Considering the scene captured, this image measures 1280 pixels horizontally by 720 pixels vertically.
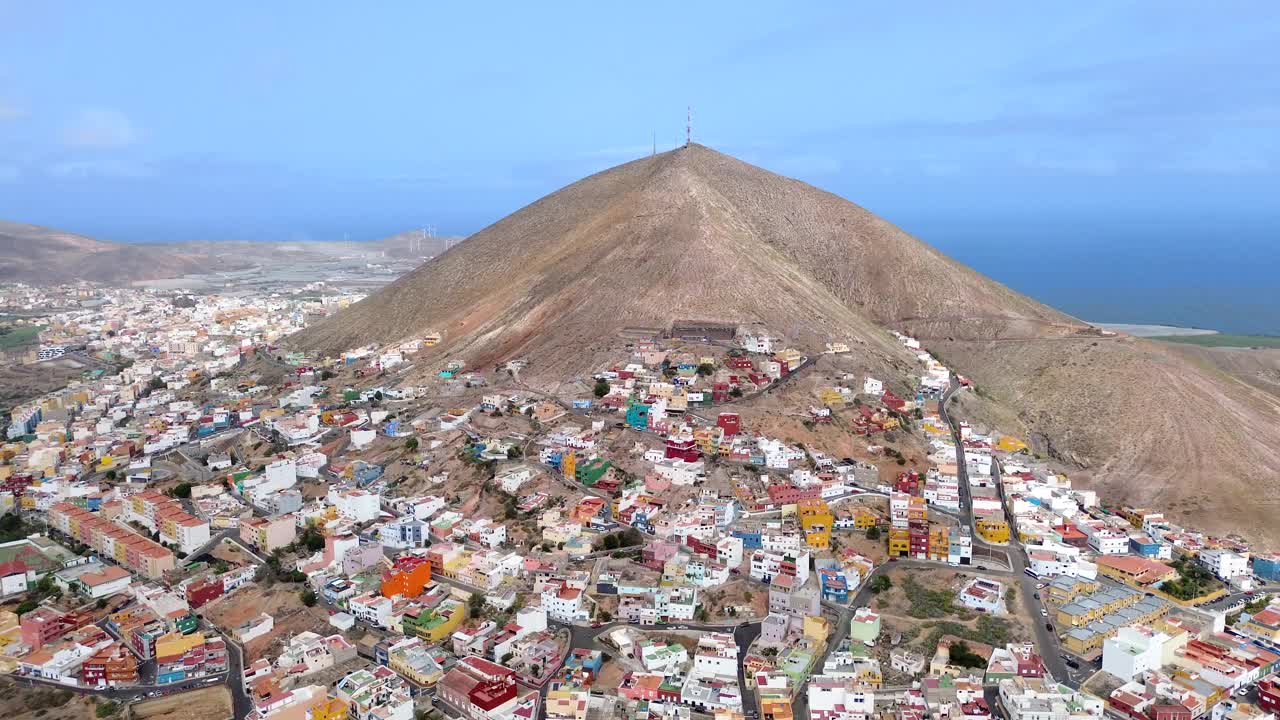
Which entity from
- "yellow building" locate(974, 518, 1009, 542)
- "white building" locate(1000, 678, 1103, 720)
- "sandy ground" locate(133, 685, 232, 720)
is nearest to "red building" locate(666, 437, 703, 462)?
"yellow building" locate(974, 518, 1009, 542)

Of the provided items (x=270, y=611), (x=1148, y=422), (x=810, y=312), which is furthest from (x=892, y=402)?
(x=270, y=611)

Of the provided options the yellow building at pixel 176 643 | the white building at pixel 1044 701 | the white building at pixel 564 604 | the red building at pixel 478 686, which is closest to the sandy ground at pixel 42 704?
the yellow building at pixel 176 643

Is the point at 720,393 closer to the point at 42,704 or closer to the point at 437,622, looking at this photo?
the point at 437,622

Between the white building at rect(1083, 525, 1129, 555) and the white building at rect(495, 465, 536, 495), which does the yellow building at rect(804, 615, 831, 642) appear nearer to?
the white building at rect(1083, 525, 1129, 555)

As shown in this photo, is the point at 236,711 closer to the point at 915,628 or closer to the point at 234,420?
the point at 915,628

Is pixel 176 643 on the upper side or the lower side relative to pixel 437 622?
lower

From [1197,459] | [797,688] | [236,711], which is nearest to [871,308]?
[1197,459]
